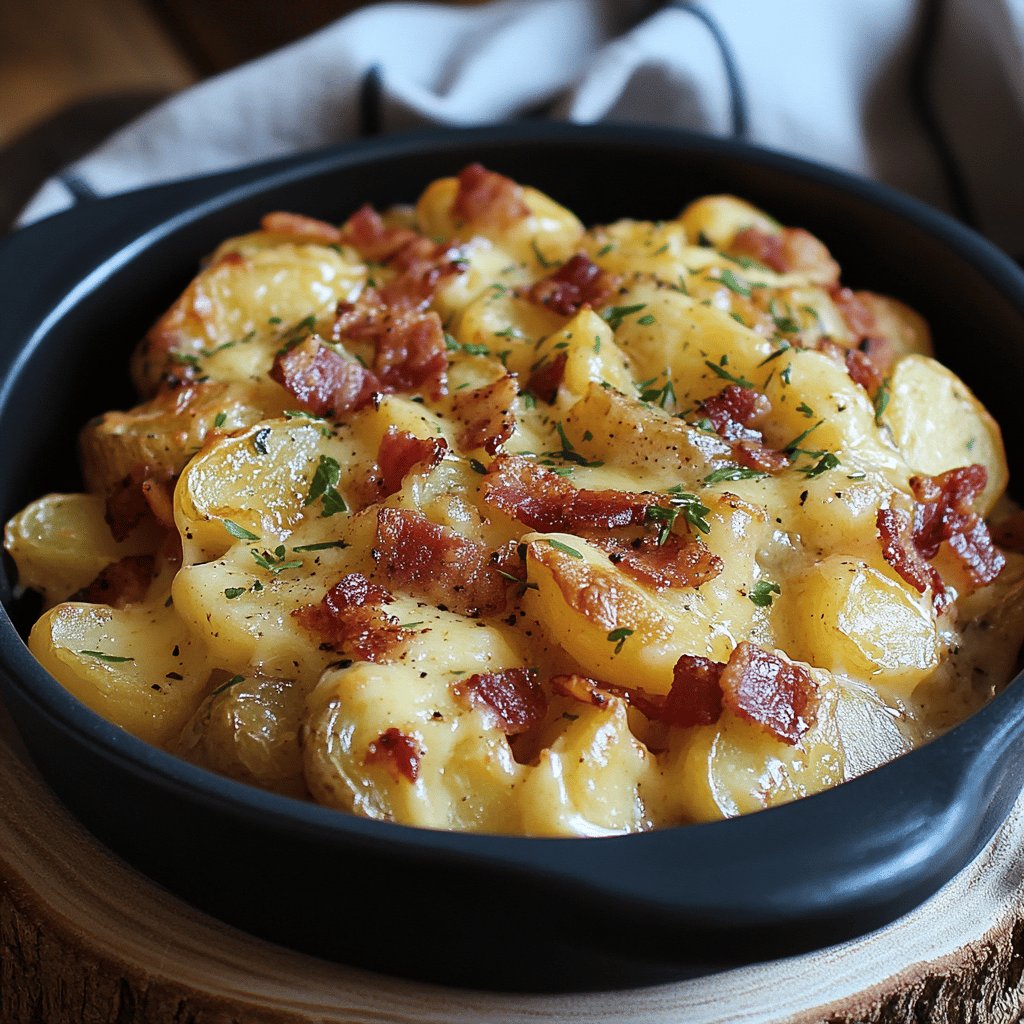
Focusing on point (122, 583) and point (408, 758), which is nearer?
point (408, 758)

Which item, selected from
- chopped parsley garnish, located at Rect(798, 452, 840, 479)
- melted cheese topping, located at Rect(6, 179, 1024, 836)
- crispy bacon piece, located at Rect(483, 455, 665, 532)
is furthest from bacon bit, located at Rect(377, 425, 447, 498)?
chopped parsley garnish, located at Rect(798, 452, 840, 479)

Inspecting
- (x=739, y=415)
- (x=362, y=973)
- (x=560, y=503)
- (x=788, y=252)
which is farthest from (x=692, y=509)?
(x=788, y=252)

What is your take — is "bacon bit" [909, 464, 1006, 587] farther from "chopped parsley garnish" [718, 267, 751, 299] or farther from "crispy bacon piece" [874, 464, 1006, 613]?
"chopped parsley garnish" [718, 267, 751, 299]

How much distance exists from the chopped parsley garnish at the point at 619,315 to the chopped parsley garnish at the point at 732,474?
0.50 metres

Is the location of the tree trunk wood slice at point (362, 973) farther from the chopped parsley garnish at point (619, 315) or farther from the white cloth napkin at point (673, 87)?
the white cloth napkin at point (673, 87)

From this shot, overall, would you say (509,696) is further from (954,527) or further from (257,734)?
(954,527)

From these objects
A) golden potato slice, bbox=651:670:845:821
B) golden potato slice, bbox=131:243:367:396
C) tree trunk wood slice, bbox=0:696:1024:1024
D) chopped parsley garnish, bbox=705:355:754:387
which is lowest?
tree trunk wood slice, bbox=0:696:1024:1024

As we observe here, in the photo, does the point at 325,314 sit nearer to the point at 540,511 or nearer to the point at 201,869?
the point at 540,511

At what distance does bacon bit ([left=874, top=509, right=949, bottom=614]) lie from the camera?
2258 millimetres


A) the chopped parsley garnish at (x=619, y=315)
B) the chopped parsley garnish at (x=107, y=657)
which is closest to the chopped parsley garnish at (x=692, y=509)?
the chopped parsley garnish at (x=619, y=315)

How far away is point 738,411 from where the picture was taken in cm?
244

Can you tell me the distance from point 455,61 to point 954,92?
5.31ft

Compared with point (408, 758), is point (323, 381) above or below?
above

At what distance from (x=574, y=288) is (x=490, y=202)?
0.40 meters
